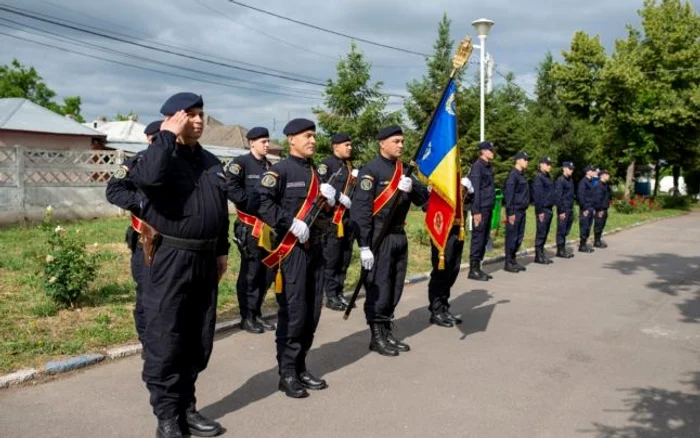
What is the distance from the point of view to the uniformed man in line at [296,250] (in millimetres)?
4445

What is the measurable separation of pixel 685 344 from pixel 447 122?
10.9ft

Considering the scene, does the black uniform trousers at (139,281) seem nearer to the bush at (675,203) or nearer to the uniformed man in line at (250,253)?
the uniformed man in line at (250,253)

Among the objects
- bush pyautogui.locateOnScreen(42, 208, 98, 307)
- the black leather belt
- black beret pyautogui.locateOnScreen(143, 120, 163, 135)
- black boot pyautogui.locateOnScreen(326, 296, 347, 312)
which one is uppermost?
black beret pyautogui.locateOnScreen(143, 120, 163, 135)

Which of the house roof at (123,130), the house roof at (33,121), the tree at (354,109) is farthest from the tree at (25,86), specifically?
the tree at (354,109)

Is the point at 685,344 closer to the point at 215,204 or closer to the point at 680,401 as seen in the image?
the point at 680,401

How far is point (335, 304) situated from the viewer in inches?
296

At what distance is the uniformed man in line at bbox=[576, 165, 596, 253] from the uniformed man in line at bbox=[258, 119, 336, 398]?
1046 centimetres

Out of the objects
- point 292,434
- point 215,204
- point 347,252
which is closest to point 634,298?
point 347,252

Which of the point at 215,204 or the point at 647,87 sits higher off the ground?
the point at 647,87

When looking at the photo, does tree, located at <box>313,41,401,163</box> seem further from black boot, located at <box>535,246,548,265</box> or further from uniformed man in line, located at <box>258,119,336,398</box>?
uniformed man in line, located at <box>258,119,336,398</box>

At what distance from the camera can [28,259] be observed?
9.30 metres

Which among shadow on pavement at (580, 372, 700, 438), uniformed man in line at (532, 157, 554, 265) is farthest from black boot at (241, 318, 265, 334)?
uniformed man in line at (532, 157, 554, 265)

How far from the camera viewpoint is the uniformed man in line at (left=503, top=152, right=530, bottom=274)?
10586mm

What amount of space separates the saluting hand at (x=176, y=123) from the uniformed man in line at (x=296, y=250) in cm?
107
